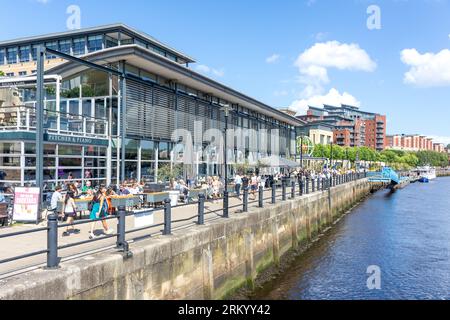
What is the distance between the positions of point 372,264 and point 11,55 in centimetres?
7424

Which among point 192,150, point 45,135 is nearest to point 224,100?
point 192,150

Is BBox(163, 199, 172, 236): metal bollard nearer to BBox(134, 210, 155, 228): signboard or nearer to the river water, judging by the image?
BBox(134, 210, 155, 228): signboard

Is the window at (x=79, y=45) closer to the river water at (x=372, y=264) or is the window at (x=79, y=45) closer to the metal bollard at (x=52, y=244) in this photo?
the river water at (x=372, y=264)

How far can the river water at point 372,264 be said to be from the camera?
14278 mm

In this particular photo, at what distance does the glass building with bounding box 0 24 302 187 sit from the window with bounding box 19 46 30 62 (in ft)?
171

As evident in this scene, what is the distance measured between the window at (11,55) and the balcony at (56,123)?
6244cm

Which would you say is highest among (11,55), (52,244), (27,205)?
(11,55)

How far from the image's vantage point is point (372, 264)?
711 inches

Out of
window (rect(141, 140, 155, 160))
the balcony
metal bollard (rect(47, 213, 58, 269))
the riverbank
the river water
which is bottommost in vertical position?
the river water

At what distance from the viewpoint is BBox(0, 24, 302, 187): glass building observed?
16.4 m

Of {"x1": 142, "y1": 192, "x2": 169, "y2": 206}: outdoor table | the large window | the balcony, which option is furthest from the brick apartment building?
{"x1": 142, "y1": 192, "x2": 169, "y2": 206}: outdoor table

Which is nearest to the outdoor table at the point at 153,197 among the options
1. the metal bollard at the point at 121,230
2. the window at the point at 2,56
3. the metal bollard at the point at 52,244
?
the metal bollard at the point at 121,230

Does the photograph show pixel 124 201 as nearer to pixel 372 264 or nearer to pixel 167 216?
pixel 167 216

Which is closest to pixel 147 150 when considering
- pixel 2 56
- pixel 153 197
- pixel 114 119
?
pixel 114 119
